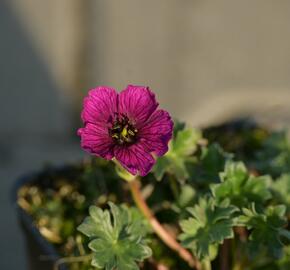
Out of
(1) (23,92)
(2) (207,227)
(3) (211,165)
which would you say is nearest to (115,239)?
(2) (207,227)

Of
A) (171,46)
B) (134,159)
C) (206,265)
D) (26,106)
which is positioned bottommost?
(206,265)

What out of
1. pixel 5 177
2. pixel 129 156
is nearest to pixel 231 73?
pixel 5 177

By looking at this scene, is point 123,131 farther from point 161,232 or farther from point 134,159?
point 161,232

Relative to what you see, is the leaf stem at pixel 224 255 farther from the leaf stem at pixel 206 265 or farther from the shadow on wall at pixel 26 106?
the shadow on wall at pixel 26 106

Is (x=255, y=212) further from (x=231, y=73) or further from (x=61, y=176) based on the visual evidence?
(x=231, y=73)

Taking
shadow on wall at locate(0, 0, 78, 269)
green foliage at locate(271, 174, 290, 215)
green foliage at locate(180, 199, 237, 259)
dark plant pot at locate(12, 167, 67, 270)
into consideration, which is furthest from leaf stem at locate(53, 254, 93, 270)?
shadow on wall at locate(0, 0, 78, 269)

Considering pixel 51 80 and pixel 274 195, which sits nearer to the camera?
pixel 274 195
